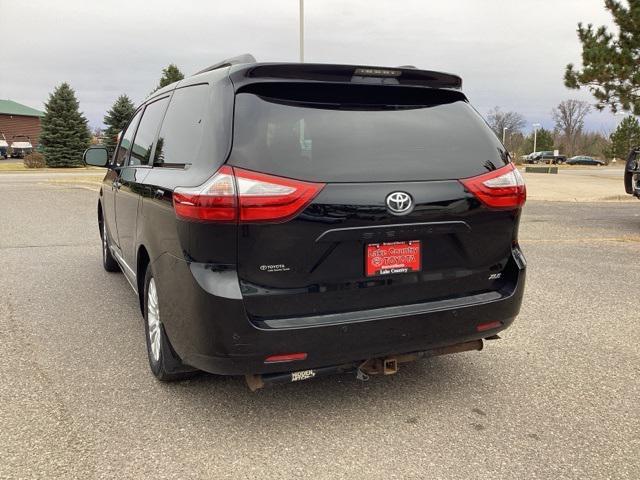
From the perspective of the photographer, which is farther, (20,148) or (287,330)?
(20,148)

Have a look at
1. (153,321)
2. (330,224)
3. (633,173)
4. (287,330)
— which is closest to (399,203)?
(330,224)

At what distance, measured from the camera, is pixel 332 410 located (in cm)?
313

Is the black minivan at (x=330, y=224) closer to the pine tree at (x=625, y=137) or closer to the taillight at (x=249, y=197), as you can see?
the taillight at (x=249, y=197)

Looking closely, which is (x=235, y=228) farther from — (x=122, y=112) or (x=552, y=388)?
(x=122, y=112)

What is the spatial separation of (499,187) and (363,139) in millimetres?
830

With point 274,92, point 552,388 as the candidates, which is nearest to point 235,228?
point 274,92

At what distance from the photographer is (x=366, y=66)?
9.53ft

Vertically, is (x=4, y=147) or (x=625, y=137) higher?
(x=625, y=137)

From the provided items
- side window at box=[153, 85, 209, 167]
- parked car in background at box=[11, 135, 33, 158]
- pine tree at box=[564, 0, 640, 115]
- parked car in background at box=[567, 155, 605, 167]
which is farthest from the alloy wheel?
parked car in background at box=[567, 155, 605, 167]

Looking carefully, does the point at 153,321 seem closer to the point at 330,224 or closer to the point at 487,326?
the point at 330,224

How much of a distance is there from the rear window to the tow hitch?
96 cm

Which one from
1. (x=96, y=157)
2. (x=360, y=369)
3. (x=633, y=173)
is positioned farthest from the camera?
(x=633, y=173)

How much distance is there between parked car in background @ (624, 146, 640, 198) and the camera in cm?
947

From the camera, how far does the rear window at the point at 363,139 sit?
2.64 metres
